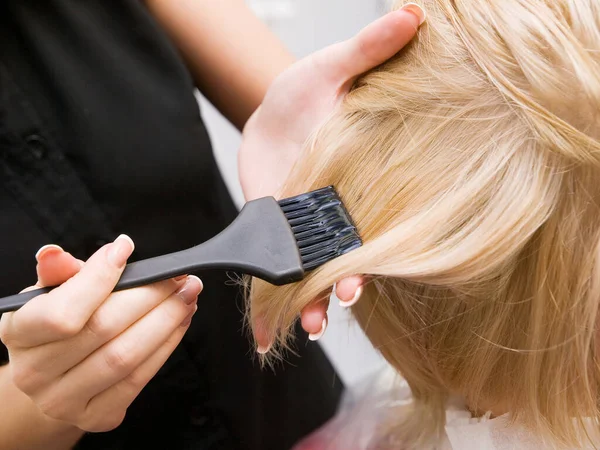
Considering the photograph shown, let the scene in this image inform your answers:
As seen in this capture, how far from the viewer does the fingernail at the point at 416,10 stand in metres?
0.54

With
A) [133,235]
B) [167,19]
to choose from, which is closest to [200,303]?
[133,235]

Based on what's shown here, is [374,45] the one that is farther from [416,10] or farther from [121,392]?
[121,392]

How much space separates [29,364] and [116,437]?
284 millimetres

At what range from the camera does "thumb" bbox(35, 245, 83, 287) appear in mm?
455

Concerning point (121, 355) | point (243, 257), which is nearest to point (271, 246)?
point (243, 257)

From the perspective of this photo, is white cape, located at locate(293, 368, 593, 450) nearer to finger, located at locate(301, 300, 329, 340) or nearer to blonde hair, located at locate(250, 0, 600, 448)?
blonde hair, located at locate(250, 0, 600, 448)

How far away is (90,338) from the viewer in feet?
1.55

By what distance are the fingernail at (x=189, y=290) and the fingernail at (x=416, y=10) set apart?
31 centimetres

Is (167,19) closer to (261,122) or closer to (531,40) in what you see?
(261,122)

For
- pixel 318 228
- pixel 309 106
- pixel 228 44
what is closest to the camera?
pixel 318 228

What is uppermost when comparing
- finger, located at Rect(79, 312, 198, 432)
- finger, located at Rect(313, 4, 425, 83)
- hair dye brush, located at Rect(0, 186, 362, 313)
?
finger, located at Rect(313, 4, 425, 83)

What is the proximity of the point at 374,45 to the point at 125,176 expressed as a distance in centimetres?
32

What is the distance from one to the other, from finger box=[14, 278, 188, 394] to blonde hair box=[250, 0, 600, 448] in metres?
A: 0.15

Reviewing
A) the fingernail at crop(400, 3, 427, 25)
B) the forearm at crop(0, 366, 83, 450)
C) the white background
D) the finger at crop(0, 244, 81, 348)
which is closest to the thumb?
the finger at crop(0, 244, 81, 348)
